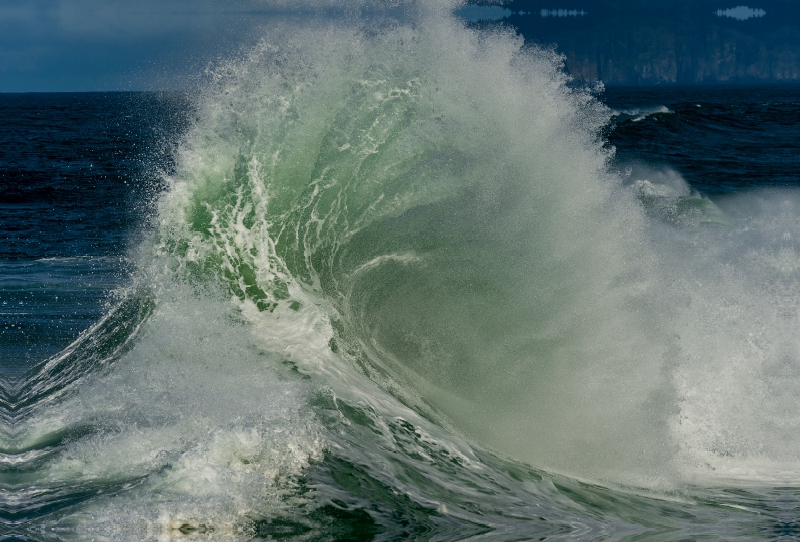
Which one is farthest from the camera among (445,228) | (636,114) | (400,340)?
(636,114)

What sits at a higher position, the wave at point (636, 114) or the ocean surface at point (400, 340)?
the wave at point (636, 114)

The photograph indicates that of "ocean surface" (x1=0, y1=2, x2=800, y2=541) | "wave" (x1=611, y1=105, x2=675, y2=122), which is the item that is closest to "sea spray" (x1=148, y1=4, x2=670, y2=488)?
"ocean surface" (x1=0, y1=2, x2=800, y2=541)

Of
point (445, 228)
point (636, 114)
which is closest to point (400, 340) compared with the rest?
point (445, 228)

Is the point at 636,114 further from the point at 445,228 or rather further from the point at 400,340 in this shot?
the point at 400,340

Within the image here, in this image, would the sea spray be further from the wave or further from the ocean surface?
the wave

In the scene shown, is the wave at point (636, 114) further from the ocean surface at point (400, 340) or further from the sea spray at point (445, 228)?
the sea spray at point (445, 228)

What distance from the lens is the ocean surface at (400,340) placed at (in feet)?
19.4

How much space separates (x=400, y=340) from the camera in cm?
845

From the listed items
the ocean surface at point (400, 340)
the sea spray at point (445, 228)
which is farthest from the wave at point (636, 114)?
the sea spray at point (445, 228)

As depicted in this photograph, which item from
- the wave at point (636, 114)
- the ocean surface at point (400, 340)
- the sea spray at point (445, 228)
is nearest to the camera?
the ocean surface at point (400, 340)

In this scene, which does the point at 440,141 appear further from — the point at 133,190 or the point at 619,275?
the point at 133,190

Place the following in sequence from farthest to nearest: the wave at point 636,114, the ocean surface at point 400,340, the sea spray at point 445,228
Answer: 1. the wave at point 636,114
2. the sea spray at point 445,228
3. the ocean surface at point 400,340

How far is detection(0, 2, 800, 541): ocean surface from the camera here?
5922mm

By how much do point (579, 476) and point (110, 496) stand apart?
3976mm
